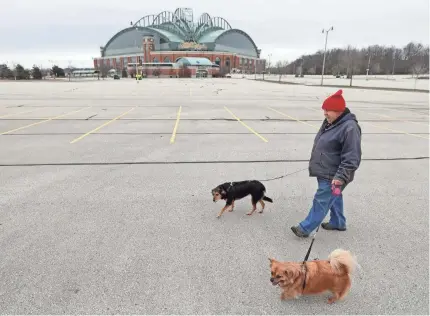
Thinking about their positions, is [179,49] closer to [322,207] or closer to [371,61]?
[371,61]

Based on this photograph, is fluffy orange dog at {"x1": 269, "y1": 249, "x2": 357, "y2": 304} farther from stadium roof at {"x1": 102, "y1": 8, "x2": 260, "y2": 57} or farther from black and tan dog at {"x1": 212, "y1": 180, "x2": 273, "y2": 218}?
stadium roof at {"x1": 102, "y1": 8, "x2": 260, "y2": 57}

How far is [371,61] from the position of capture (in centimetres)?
9500

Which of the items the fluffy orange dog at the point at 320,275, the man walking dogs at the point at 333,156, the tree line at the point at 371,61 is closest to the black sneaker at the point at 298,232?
the man walking dogs at the point at 333,156

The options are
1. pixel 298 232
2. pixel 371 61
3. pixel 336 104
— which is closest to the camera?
pixel 336 104

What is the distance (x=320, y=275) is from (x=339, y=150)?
142 cm

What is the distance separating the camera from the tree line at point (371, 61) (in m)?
90.5

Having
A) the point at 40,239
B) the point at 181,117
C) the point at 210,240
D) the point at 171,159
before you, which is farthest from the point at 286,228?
the point at 181,117

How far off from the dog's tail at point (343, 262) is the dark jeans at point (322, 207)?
97cm

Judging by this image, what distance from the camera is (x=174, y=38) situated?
12825cm

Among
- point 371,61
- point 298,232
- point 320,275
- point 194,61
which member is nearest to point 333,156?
point 298,232

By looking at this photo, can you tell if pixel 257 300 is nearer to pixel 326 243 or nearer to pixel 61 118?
pixel 326 243

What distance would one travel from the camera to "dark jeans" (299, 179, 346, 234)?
3.49 metres

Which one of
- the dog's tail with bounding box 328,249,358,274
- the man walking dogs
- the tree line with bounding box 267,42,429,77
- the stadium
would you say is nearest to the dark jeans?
the man walking dogs

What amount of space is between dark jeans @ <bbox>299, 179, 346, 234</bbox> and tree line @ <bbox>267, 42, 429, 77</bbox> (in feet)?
296
